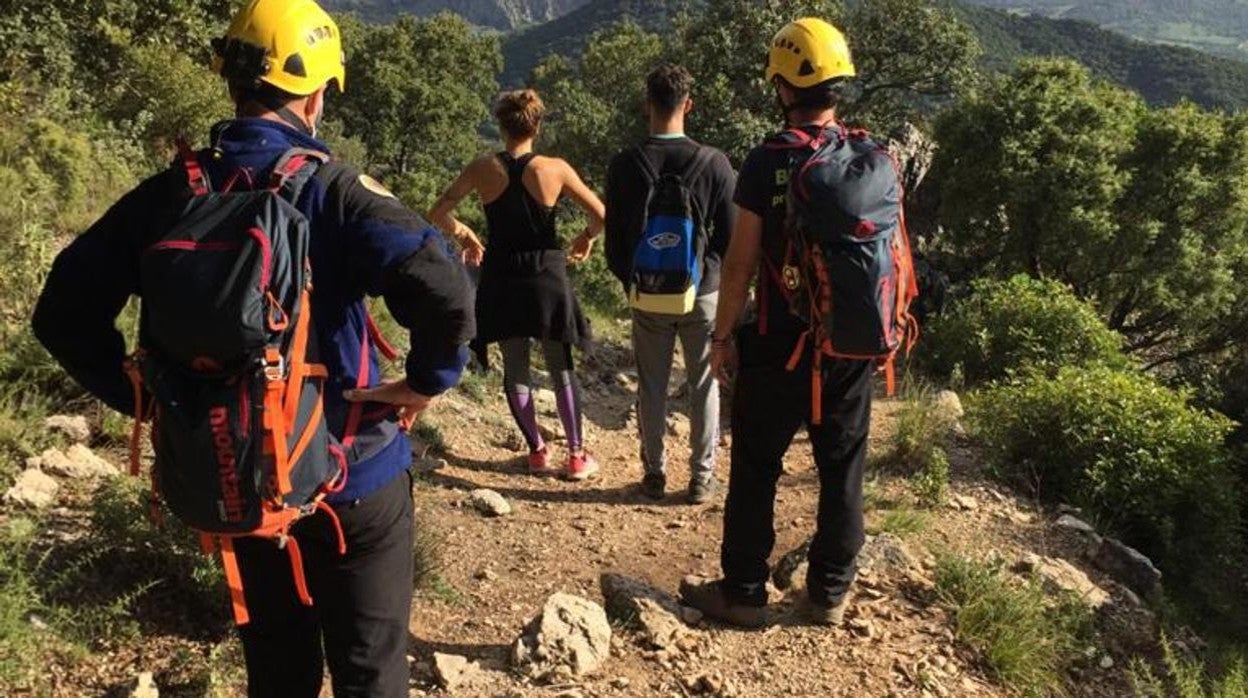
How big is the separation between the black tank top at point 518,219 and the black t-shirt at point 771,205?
1423mm

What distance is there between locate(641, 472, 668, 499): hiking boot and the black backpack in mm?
3160

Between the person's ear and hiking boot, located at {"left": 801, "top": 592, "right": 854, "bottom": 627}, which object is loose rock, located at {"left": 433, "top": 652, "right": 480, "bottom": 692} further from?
the person's ear

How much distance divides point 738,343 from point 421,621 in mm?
1600

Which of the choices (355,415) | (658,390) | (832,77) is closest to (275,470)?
(355,415)

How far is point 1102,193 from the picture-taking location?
18031 millimetres

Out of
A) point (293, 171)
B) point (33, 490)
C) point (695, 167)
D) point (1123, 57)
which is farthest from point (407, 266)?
point (1123, 57)

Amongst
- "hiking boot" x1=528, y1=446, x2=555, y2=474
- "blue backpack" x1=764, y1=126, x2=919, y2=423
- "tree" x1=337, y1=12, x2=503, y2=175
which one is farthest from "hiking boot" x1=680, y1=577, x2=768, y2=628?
"tree" x1=337, y1=12, x2=503, y2=175

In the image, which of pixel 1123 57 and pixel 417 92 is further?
pixel 1123 57

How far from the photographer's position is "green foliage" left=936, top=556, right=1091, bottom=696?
346cm

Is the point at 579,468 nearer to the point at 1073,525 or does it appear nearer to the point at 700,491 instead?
the point at 700,491

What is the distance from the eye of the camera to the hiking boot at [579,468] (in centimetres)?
506

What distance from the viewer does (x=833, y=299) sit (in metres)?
2.93

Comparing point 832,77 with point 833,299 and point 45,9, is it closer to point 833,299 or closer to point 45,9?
point 833,299

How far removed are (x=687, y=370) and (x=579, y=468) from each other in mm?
902
